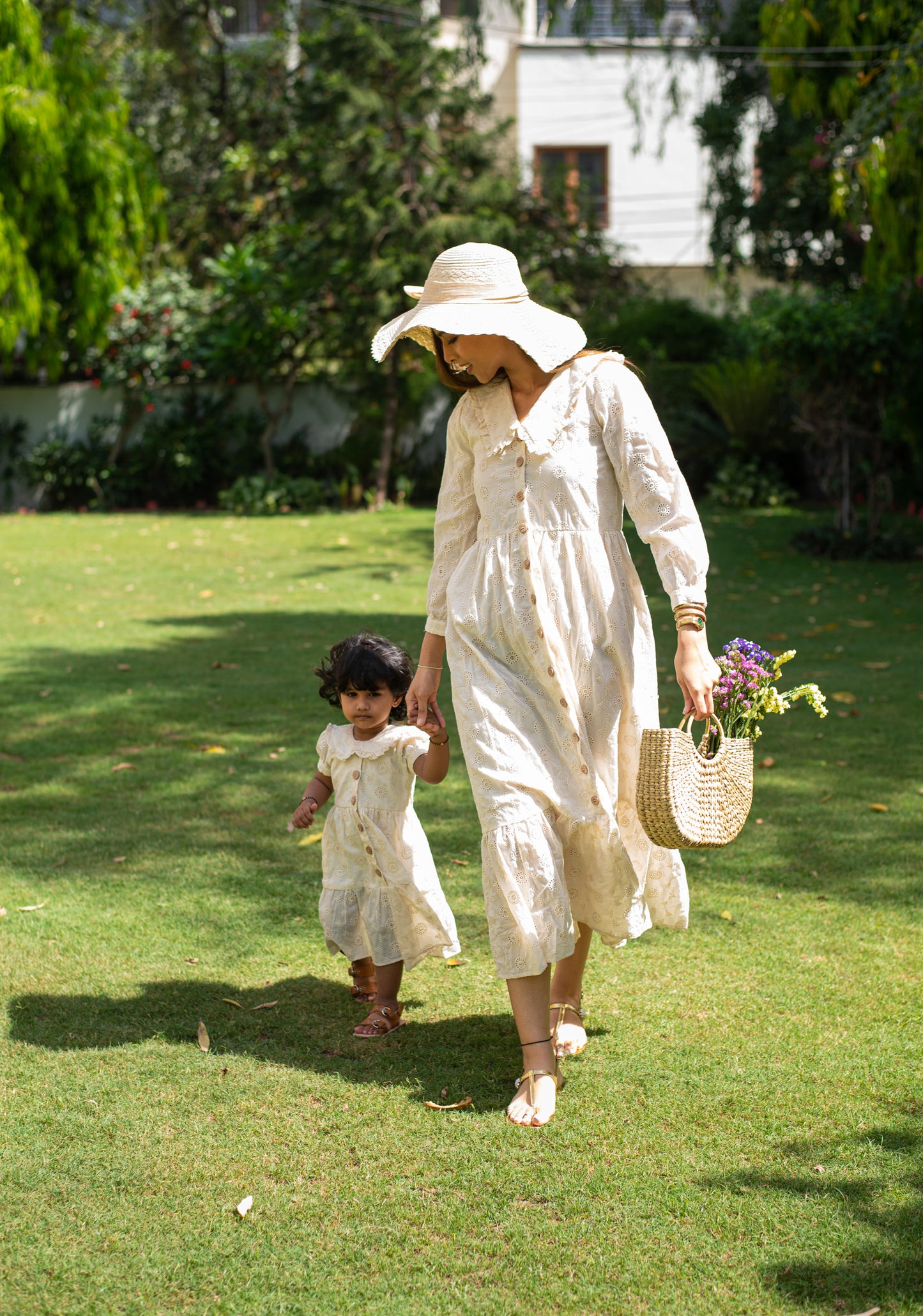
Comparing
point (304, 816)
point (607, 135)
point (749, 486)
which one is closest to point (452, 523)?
point (304, 816)

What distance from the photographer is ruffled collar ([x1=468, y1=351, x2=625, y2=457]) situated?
2.93m

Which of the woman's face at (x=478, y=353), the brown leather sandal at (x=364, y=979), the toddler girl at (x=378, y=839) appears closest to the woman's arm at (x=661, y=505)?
the woman's face at (x=478, y=353)

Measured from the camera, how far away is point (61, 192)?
591 inches

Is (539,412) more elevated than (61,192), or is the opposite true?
(61,192)

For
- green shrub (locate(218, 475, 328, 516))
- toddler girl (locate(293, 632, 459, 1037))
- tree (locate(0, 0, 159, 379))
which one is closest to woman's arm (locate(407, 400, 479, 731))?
toddler girl (locate(293, 632, 459, 1037))

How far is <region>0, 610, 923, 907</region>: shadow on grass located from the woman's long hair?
1838mm

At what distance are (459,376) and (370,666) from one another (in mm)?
764

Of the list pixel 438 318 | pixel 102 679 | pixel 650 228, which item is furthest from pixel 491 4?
pixel 438 318

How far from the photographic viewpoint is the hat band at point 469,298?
9.62ft

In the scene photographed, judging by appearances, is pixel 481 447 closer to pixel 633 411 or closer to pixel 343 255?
pixel 633 411

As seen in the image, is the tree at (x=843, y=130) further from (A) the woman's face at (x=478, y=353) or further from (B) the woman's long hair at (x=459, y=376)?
(A) the woman's face at (x=478, y=353)

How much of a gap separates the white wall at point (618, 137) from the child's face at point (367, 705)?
2124 centimetres

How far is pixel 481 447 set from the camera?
3.01m

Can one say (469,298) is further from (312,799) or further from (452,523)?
(312,799)
